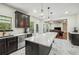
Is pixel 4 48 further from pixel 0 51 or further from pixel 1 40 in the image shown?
pixel 1 40

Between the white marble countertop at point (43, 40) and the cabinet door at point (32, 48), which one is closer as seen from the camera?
the white marble countertop at point (43, 40)

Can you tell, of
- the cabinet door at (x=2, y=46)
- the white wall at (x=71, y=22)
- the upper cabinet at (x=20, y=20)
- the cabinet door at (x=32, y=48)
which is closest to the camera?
the cabinet door at (x=32, y=48)

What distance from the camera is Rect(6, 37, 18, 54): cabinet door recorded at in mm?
3558

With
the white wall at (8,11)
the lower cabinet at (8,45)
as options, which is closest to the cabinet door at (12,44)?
the lower cabinet at (8,45)

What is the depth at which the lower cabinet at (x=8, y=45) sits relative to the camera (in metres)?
3.27

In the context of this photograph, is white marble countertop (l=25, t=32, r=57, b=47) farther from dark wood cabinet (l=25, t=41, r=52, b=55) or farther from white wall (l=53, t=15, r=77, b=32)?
white wall (l=53, t=15, r=77, b=32)

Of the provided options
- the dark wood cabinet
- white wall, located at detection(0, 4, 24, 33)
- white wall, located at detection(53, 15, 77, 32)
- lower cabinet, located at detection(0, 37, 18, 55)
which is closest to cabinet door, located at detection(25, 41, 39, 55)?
the dark wood cabinet

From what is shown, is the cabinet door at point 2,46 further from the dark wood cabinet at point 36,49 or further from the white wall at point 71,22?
the white wall at point 71,22

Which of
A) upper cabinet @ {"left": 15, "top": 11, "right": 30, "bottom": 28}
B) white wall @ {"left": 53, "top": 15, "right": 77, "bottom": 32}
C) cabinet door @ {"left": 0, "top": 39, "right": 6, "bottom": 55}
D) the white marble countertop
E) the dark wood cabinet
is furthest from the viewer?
white wall @ {"left": 53, "top": 15, "right": 77, "bottom": 32}

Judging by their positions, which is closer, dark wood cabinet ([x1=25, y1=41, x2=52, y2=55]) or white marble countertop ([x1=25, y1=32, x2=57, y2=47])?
white marble countertop ([x1=25, y1=32, x2=57, y2=47])

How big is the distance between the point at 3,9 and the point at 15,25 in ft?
3.89

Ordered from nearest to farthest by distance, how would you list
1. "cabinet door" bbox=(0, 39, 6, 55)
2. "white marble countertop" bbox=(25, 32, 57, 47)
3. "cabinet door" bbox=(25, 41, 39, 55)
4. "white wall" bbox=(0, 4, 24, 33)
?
1. "white marble countertop" bbox=(25, 32, 57, 47)
2. "cabinet door" bbox=(25, 41, 39, 55)
3. "cabinet door" bbox=(0, 39, 6, 55)
4. "white wall" bbox=(0, 4, 24, 33)

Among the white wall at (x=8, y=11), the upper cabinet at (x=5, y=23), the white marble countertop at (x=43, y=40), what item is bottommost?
the white marble countertop at (x=43, y=40)

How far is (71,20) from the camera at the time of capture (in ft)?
25.9
